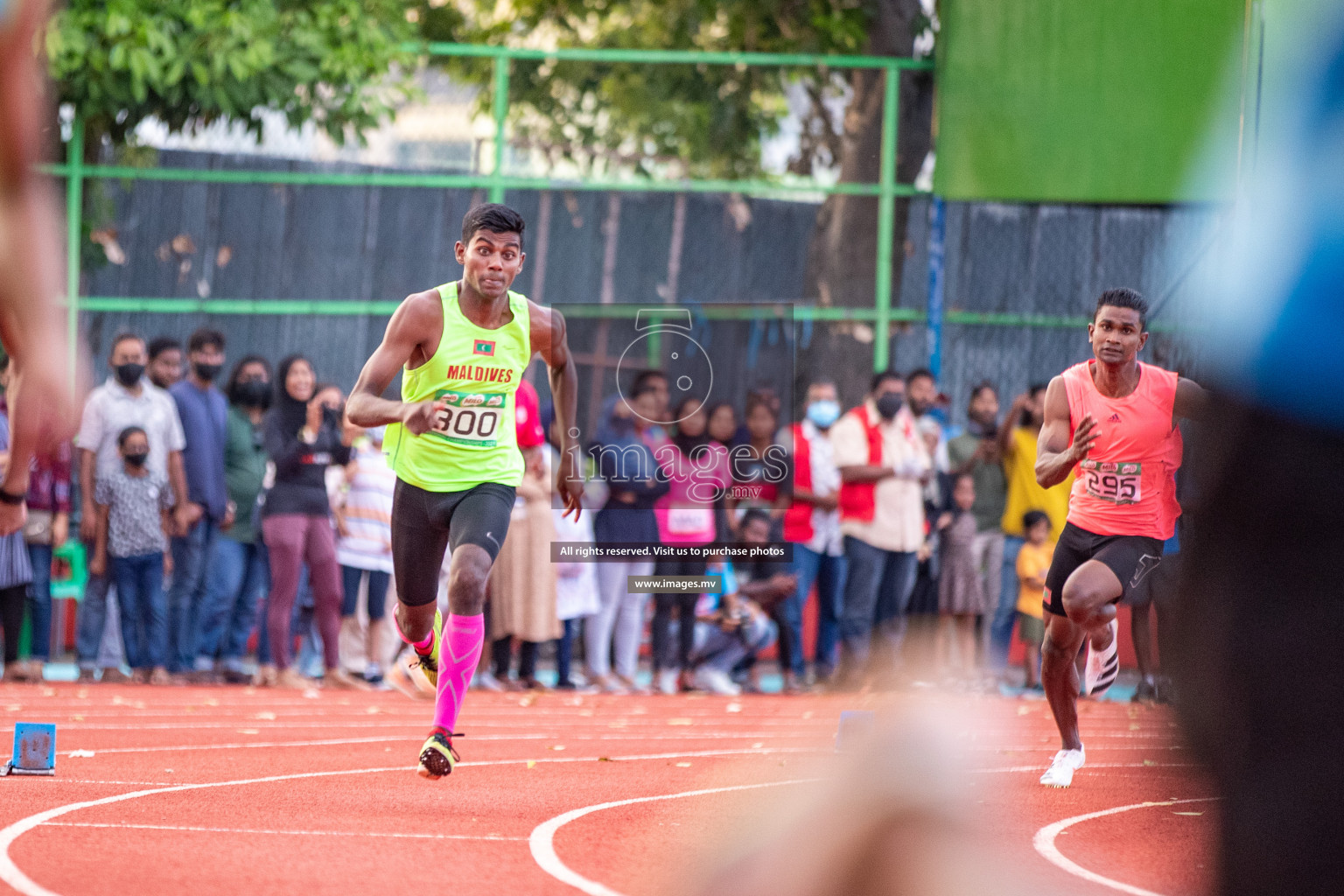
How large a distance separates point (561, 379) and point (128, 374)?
5.48 m

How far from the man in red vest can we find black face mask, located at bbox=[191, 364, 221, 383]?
4345mm

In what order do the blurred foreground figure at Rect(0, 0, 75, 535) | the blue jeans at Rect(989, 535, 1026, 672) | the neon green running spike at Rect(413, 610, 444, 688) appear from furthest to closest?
the blue jeans at Rect(989, 535, 1026, 672) → the neon green running spike at Rect(413, 610, 444, 688) → the blurred foreground figure at Rect(0, 0, 75, 535)

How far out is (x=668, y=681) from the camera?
13367mm

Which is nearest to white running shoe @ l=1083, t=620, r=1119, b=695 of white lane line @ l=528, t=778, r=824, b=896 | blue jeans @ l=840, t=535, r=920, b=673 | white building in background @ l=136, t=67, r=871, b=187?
white lane line @ l=528, t=778, r=824, b=896

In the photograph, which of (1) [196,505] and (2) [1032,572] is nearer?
(1) [196,505]

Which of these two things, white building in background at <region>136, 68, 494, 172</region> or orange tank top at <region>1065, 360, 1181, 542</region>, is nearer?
orange tank top at <region>1065, 360, 1181, 542</region>

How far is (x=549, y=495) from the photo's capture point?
13305 millimetres

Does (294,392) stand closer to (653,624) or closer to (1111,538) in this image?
(653,624)

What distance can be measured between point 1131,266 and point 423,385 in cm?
885

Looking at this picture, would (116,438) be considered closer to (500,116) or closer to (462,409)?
(500,116)

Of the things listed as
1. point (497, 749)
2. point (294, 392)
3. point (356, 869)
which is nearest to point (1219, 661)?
point (356, 869)

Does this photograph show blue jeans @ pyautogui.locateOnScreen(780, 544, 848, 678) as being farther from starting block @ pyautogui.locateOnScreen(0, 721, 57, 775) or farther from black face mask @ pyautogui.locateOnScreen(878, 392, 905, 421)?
starting block @ pyautogui.locateOnScreen(0, 721, 57, 775)

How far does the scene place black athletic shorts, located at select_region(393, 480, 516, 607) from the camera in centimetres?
734

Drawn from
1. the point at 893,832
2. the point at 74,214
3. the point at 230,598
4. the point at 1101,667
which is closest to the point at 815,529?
the point at 230,598
